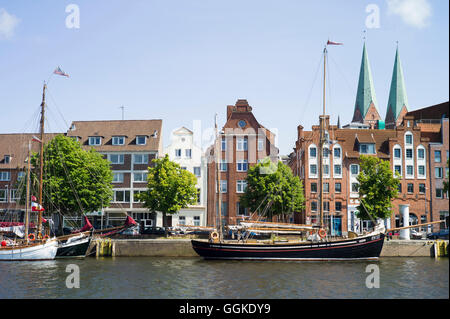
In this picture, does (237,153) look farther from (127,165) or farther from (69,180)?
(69,180)

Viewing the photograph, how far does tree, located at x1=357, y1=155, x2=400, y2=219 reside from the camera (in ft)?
212

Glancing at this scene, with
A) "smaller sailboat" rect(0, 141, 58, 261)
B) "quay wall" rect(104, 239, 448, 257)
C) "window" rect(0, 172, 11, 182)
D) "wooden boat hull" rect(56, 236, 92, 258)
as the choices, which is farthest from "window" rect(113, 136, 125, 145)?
"smaller sailboat" rect(0, 141, 58, 261)

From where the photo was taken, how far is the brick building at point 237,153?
8012cm

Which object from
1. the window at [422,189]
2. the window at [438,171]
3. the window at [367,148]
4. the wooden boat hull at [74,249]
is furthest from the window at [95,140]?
the window at [438,171]

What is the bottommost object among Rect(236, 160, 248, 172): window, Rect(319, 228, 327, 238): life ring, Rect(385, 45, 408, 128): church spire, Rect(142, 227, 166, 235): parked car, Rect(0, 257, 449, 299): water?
Rect(0, 257, 449, 299): water

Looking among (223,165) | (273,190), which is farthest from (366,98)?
(273,190)

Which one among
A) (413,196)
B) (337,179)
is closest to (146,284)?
(337,179)

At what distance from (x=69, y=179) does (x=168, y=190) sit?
12653 millimetres

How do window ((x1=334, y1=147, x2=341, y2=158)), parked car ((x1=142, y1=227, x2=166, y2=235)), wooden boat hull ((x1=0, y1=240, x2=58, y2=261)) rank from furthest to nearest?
window ((x1=334, y1=147, x2=341, y2=158)) < parked car ((x1=142, y1=227, x2=166, y2=235)) < wooden boat hull ((x1=0, y1=240, x2=58, y2=261))

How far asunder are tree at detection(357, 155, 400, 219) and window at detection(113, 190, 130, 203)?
37788 millimetres

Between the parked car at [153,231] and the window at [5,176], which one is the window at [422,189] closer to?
the parked car at [153,231]

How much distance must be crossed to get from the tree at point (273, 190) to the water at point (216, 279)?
18596 millimetres

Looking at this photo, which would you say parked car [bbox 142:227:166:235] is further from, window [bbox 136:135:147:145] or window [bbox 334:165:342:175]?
window [bbox 334:165:342:175]
